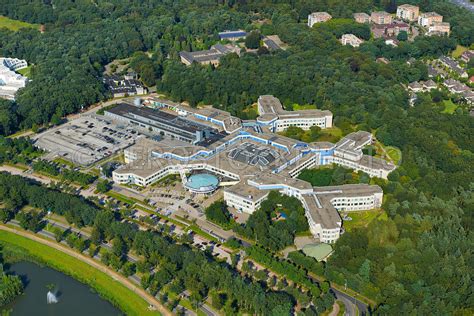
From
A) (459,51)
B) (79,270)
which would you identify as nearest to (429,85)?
(459,51)

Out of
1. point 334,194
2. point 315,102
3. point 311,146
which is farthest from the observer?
point 315,102

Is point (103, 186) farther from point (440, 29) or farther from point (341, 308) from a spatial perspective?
point (440, 29)

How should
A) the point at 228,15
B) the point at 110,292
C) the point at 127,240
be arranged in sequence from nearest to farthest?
the point at 110,292
the point at 127,240
the point at 228,15

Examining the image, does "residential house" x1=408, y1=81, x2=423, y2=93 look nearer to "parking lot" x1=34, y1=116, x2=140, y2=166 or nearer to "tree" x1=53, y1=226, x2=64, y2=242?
"parking lot" x1=34, y1=116, x2=140, y2=166

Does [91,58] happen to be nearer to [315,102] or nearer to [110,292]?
[315,102]

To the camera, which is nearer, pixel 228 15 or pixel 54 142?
pixel 54 142

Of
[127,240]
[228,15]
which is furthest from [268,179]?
[228,15]

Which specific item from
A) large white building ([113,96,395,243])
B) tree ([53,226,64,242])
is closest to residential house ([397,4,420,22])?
large white building ([113,96,395,243])
